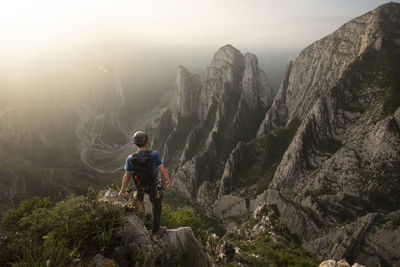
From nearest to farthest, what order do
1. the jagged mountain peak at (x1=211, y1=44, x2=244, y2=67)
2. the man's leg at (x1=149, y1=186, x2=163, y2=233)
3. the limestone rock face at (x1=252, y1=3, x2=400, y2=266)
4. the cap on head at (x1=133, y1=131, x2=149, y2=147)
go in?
the cap on head at (x1=133, y1=131, x2=149, y2=147)
the man's leg at (x1=149, y1=186, x2=163, y2=233)
the limestone rock face at (x1=252, y1=3, x2=400, y2=266)
the jagged mountain peak at (x1=211, y1=44, x2=244, y2=67)

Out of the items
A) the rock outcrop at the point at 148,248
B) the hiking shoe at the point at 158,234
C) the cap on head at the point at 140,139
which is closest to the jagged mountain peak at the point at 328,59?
the rock outcrop at the point at 148,248

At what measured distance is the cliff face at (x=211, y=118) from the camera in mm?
109000

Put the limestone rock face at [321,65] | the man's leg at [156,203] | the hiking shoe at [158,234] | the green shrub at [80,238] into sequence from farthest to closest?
the limestone rock face at [321,65], the hiking shoe at [158,234], the man's leg at [156,203], the green shrub at [80,238]

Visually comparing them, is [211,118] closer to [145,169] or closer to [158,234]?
[158,234]

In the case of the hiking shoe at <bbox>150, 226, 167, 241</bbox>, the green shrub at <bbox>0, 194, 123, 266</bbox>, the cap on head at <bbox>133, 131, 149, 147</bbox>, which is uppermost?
the cap on head at <bbox>133, 131, 149, 147</bbox>

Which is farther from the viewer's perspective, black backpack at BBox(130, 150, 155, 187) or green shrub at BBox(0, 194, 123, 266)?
black backpack at BBox(130, 150, 155, 187)

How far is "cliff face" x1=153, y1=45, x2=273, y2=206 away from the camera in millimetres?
109000

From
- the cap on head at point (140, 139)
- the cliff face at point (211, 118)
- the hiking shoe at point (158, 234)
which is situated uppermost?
the cap on head at point (140, 139)

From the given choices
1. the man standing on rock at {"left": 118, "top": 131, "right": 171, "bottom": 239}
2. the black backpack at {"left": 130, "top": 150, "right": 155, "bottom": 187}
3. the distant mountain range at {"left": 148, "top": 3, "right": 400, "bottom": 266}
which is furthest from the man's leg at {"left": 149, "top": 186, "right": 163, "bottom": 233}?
the distant mountain range at {"left": 148, "top": 3, "right": 400, "bottom": 266}

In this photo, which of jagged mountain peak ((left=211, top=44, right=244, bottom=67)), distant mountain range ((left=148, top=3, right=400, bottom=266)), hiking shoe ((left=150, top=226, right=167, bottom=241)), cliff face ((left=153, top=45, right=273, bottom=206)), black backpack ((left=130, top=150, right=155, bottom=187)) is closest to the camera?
black backpack ((left=130, top=150, right=155, bottom=187))

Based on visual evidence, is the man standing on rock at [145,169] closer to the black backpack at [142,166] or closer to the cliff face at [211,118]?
the black backpack at [142,166]

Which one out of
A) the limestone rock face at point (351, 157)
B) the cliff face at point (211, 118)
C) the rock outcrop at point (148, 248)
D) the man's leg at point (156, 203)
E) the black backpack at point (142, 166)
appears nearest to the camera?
the rock outcrop at point (148, 248)

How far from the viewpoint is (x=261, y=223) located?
4241 cm

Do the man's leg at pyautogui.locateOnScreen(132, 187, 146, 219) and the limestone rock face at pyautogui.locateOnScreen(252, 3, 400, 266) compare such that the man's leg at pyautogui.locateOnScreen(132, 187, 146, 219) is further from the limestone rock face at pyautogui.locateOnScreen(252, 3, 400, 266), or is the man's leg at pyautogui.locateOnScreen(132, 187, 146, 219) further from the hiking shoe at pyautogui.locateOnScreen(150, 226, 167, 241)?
the limestone rock face at pyautogui.locateOnScreen(252, 3, 400, 266)
